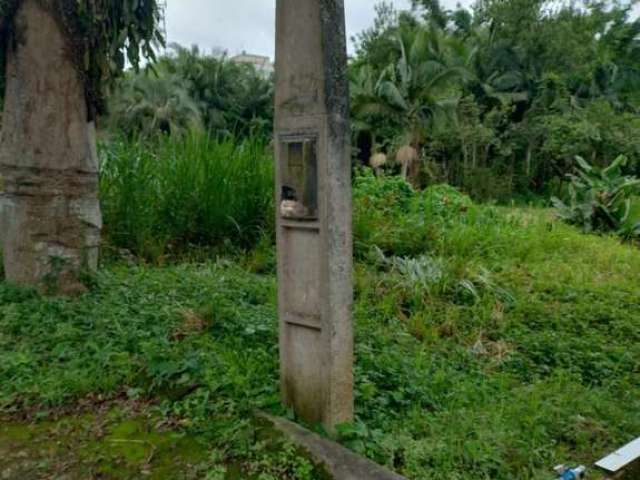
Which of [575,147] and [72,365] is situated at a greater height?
Answer: [575,147]

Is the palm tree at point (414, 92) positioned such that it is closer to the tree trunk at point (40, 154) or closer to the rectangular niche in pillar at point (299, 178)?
the tree trunk at point (40, 154)

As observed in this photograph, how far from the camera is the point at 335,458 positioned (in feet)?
6.81

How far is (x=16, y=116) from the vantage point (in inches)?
151

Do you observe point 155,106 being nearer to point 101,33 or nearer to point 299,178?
point 101,33

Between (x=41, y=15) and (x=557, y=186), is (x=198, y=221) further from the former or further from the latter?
(x=557, y=186)

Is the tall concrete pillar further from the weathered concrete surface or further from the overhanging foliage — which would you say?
the overhanging foliage

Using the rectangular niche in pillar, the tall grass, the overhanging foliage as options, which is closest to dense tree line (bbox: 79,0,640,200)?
the tall grass

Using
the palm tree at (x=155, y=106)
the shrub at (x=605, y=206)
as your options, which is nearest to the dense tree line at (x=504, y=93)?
the palm tree at (x=155, y=106)

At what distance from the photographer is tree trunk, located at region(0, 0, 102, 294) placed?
381 cm

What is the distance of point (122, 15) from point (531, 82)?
20.3 meters

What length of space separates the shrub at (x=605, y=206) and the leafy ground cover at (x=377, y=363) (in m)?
3.23

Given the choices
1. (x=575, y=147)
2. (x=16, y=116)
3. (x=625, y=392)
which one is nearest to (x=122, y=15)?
(x=16, y=116)

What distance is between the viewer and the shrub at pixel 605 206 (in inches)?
330

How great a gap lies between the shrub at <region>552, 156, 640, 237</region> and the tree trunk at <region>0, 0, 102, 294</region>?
24.2 ft
